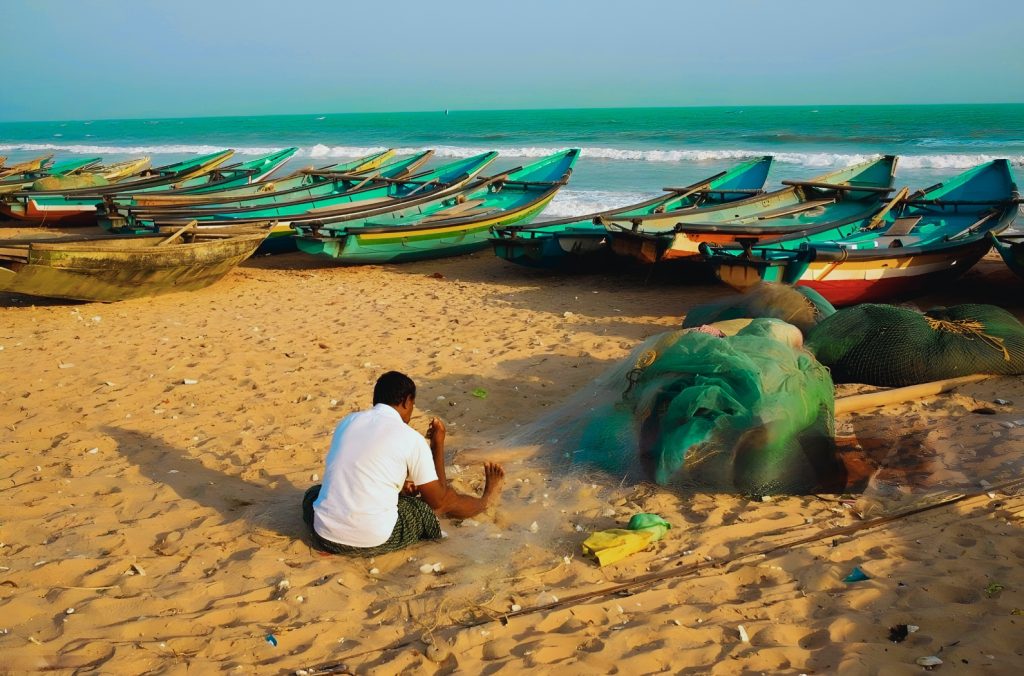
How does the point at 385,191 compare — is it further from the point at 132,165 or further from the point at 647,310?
the point at 132,165

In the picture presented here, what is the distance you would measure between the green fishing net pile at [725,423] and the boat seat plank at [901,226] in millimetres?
6970

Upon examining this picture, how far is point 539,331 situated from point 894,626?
5291mm

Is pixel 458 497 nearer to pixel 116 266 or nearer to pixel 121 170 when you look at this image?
pixel 116 266

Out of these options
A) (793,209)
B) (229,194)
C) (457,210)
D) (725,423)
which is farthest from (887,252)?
(229,194)

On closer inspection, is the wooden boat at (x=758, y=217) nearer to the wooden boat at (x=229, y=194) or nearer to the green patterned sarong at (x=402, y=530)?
the green patterned sarong at (x=402, y=530)

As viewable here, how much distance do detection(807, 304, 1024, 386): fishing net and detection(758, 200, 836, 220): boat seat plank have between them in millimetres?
5509

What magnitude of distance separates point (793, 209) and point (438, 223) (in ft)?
16.9

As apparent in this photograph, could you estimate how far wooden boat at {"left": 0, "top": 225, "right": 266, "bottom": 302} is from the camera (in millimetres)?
8508

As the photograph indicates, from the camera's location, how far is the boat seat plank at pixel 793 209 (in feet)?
38.3

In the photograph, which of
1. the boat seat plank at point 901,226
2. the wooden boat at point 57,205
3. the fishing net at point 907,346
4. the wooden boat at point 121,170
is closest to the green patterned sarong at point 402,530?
the fishing net at point 907,346

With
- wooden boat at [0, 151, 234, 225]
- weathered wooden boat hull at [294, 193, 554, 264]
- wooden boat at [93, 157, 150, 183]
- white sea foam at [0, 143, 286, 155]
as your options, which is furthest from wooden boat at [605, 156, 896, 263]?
white sea foam at [0, 143, 286, 155]

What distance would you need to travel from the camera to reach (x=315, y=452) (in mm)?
5246

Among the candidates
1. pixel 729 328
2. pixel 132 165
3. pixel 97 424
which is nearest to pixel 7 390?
pixel 97 424

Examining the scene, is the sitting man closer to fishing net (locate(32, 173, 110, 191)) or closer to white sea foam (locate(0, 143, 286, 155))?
fishing net (locate(32, 173, 110, 191))
